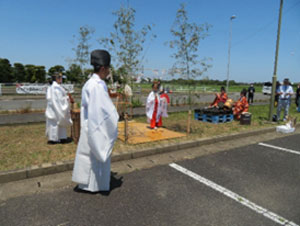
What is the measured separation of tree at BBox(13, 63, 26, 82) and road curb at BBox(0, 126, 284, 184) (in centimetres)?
3277

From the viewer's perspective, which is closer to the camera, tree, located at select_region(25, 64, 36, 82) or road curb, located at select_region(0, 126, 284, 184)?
road curb, located at select_region(0, 126, 284, 184)

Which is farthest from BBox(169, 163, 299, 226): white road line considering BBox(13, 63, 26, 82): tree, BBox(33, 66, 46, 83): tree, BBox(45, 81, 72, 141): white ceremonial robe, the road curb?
BBox(13, 63, 26, 82): tree

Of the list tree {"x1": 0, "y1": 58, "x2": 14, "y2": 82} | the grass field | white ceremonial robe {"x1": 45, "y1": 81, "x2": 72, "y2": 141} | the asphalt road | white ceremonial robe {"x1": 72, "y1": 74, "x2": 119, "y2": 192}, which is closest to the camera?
the asphalt road

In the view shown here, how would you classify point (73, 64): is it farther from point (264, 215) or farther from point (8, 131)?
point (264, 215)

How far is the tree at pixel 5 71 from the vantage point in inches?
1129

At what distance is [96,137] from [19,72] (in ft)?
113

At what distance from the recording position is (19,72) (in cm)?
3086

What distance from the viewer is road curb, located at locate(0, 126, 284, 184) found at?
3497mm

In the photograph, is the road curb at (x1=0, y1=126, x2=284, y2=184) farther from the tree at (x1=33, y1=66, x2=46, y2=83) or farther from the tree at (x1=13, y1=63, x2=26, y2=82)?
the tree at (x1=13, y1=63, x2=26, y2=82)

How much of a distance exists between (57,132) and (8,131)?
8.32ft

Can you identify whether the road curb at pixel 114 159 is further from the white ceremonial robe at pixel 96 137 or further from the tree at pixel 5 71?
the tree at pixel 5 71

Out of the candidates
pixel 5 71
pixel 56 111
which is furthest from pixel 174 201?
pixel 5 71

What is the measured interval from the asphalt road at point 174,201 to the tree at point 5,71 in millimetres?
32630

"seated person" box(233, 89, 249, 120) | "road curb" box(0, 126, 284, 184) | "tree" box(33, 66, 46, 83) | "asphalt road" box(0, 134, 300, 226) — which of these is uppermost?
"tree" box(33, 66, 46, 83)
